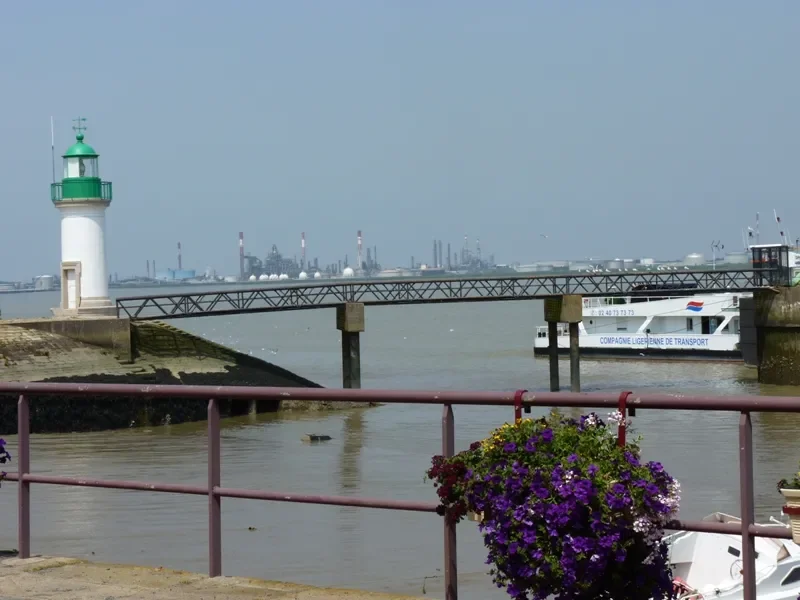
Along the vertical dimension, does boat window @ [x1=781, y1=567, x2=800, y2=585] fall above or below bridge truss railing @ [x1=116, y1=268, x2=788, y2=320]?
below

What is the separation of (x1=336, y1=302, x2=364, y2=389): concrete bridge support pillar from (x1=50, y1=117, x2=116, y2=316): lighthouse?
7.55 metres

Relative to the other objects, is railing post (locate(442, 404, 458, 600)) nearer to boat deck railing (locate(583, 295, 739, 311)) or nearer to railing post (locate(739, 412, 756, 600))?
railing post (locate(739, 412, 756, 600))

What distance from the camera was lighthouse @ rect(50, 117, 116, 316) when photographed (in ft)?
124

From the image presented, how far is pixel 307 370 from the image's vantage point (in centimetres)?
5756

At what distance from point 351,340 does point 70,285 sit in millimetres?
8997

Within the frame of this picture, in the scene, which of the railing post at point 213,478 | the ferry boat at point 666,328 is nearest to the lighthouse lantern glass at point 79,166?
the ferry boat at point 666,328

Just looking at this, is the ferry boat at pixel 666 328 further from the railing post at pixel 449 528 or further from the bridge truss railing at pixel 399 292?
the railing post at pixel 449 528

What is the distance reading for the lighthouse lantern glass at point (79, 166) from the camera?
127 ft

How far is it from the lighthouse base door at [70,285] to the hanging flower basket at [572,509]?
112ft

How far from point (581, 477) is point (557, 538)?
0.25m

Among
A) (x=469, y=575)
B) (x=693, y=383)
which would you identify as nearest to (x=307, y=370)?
(x=693, y=383)

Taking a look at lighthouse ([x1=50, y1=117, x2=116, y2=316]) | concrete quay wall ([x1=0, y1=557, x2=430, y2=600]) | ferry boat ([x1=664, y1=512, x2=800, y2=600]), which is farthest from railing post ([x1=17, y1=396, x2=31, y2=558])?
lighthouse ([x1=50, y1=117, x2=116, y2=316])

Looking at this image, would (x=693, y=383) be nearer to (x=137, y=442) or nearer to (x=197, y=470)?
(x=137, y=442)

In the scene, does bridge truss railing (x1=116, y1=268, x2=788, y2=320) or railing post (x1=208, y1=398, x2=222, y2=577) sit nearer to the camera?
railing post (x1=208, y1=398, x2=222, y2=577)
